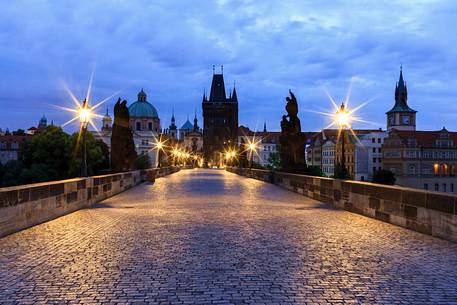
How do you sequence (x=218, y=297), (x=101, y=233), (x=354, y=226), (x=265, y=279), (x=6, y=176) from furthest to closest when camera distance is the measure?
(x=6, y=176)
(x=354, y=226)
(x=101, y=233)
(x=265, y=279)
(x=218, y=297)

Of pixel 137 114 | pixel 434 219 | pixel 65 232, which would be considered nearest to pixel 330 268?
pixel 434 219

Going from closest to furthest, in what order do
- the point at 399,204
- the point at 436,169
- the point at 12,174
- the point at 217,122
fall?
the point at 399,204 < the point at 12,174 < the point at 436,169 < the point at 217,122

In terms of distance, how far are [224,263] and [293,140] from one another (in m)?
22.3

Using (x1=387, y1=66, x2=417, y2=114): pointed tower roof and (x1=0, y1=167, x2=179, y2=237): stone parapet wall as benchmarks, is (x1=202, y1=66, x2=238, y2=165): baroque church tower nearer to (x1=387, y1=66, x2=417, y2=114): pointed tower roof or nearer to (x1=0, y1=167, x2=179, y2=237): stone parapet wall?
(x1=387, y1=66, x2=417, y2=114): pointed tower roof

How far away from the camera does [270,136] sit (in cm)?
16662

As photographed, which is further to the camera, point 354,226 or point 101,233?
point 354,226

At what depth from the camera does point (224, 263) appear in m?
7.20

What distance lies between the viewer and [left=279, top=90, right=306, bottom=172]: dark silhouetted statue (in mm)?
29062

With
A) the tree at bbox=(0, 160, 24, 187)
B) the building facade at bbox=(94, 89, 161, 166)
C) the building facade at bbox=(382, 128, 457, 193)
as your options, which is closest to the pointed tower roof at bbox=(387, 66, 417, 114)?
the building facade at bbox=(382, 128, 457, 193)

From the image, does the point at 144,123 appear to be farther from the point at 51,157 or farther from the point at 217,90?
the point at 51,157

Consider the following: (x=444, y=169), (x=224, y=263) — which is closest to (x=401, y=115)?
(x=444, y=169)

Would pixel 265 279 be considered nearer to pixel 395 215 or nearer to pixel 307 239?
pixel 307 239

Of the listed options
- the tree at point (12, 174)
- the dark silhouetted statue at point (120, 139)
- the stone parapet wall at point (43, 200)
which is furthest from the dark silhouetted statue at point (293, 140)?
the tree at point (12, 174)

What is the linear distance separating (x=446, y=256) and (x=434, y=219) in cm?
201
